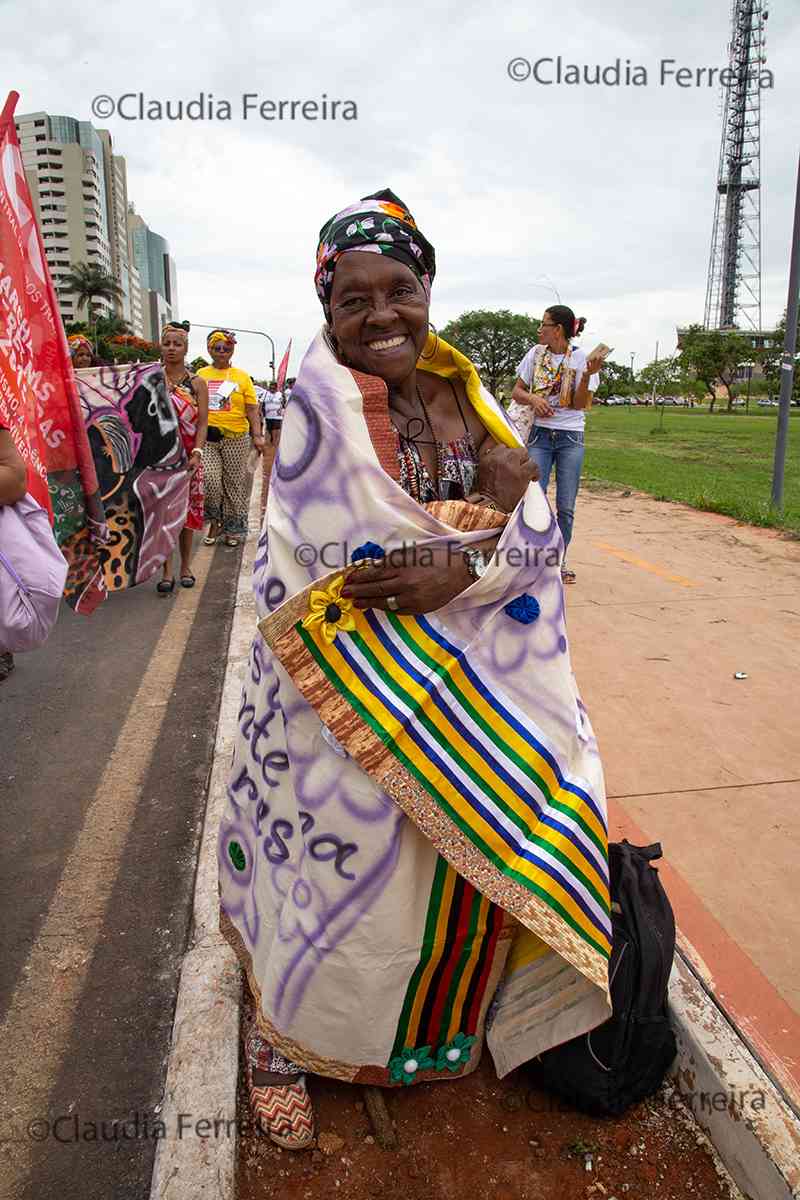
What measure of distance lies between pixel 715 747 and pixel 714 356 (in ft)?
183

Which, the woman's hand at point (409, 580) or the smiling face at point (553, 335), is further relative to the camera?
the smiling face at point (553, 335)

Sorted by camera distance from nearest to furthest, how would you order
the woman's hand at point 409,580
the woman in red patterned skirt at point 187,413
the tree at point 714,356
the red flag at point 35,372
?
the woman's hand at point 409,580
the red flag at point 35,372
the woman in red patterned skirt at point 187,413
the tree at point 714,356

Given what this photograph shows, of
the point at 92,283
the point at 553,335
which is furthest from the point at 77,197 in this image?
the point at 553,335

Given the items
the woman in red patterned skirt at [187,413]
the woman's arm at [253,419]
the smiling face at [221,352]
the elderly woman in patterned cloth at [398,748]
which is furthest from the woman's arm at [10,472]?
the smiling face at [221,352]

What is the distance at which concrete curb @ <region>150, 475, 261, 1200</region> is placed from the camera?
67.6 inches

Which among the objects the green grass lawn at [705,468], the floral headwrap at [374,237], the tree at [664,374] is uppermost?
the tree at [664,374]

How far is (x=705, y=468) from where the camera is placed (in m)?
16.6

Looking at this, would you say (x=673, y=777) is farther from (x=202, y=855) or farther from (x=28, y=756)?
(x=28, y=756)

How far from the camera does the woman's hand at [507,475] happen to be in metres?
1.81

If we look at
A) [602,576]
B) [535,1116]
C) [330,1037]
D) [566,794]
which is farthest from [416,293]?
[602,576]

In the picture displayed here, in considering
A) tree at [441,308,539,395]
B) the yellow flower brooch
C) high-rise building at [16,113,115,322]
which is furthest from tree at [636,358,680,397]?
high-rise building at [16,113,115,322]

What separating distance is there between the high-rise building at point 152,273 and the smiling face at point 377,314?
156m

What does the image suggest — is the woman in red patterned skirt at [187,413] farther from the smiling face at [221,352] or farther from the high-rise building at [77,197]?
the high-rise building at [77,197]

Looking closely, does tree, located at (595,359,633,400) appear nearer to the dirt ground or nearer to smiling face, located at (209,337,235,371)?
smiling face, located at (209,337,235,371)
